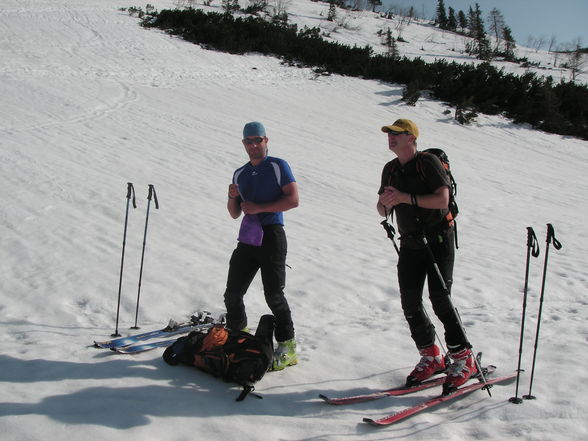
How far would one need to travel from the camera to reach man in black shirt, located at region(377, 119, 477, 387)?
3.68 metres

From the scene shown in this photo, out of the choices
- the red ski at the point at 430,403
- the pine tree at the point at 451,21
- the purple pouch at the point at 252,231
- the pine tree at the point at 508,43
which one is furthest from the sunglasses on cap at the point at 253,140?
the pine tree at the point at 451,21

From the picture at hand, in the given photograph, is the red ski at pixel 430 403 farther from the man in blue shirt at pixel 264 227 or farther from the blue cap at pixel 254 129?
the blue cap at pixel 254 129

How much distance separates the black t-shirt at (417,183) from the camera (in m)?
3.67

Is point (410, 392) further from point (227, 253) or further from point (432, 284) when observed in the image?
point (227, 253)

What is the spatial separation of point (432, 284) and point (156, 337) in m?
2.66

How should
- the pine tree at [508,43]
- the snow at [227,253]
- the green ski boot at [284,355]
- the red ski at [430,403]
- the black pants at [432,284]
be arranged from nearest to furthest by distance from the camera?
the red ski at [430,403]
the snow at [227,253]
the black pants at [432,284]
the green ski boot at [284,355]
the pine tree at [508,43]

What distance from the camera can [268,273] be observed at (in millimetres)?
4098

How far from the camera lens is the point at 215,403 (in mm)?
3621

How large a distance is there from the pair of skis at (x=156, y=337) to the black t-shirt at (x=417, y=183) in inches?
95.5

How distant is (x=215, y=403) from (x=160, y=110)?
14.3m

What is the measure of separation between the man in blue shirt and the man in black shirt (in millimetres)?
849

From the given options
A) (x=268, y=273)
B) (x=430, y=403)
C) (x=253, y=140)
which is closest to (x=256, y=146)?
(x=253, y=140)

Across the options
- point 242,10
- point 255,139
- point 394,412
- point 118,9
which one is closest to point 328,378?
point 394,412

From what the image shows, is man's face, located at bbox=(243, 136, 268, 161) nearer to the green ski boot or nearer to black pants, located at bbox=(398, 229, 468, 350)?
black pants, located at bbox=(398, 229, 468, 350)
